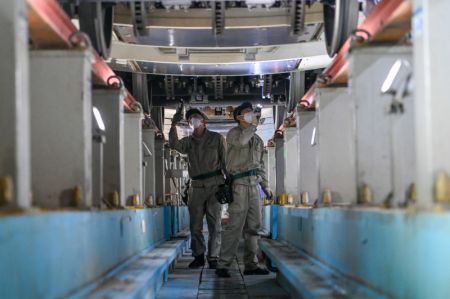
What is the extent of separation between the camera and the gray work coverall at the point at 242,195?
294 inches

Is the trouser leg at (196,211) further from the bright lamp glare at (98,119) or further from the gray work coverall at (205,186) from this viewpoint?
the bright lamp glare at (98,119)

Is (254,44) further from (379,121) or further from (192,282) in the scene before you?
(379,121)

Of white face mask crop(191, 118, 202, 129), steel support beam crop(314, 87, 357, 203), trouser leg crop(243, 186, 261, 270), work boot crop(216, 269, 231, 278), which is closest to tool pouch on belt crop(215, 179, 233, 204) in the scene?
trouser leg crop(243, 186, 261, 270)

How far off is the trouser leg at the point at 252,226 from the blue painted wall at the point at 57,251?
237 cm

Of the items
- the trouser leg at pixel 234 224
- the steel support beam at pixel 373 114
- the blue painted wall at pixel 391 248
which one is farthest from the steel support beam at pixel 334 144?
the trouser leg at pixel 234 224

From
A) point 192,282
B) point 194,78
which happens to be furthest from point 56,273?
point 194,78

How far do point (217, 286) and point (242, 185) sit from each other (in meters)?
1.14

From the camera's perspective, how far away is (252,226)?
25.5ft

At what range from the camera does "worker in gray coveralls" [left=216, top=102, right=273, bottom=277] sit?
294 inches

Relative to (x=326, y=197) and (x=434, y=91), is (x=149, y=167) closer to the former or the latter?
(x=326, y=197)

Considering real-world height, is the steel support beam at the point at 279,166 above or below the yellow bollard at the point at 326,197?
above

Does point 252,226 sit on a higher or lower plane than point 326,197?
lower

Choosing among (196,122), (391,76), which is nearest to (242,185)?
(196,122)

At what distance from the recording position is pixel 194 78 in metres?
10.6
